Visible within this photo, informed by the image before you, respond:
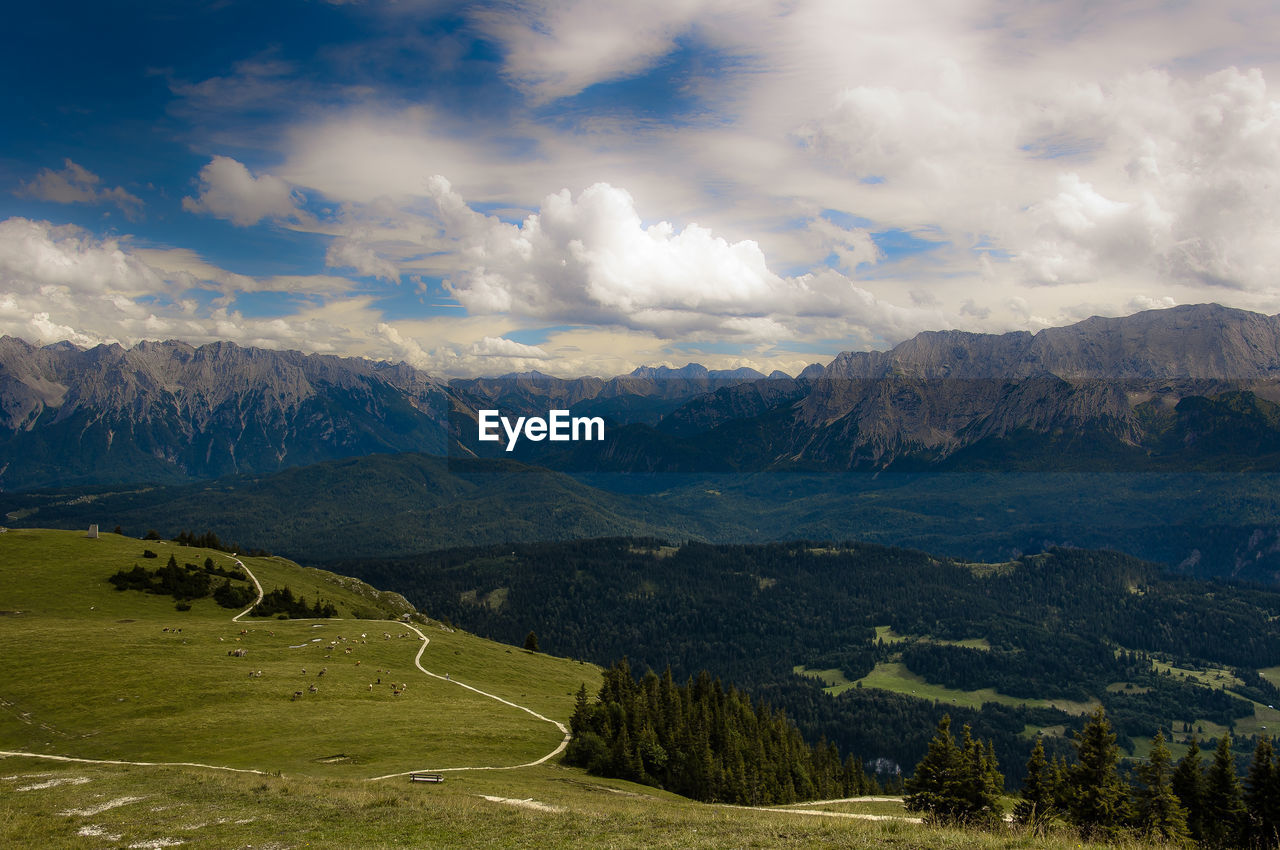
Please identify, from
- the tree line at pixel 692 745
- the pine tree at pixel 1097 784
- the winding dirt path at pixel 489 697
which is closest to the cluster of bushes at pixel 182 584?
the winding dirt path at pixel 489 697

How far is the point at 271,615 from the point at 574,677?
63.3 meters

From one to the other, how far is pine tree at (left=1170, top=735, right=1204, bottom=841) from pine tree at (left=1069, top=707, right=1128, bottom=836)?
6.60 metres

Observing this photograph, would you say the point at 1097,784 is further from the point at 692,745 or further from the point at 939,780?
the point at 692,745

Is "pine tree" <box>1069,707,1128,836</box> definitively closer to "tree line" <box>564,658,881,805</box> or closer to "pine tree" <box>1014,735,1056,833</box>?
"pine tree" <box>1014,735,1056,833</box>

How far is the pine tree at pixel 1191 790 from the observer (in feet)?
163

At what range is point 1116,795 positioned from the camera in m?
46.8

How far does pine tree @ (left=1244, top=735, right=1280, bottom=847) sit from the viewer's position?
45.9 metres

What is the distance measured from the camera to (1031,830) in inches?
1308

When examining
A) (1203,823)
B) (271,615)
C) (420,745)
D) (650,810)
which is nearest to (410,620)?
(271,615)

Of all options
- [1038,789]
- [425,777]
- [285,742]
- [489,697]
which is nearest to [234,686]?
[285,742]

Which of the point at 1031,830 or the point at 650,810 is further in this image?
the point at 650,810

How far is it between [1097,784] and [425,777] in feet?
165

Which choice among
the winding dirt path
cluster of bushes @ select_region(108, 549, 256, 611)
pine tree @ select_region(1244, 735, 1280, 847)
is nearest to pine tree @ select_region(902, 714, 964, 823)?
pine tree @ select_region(1244, 735, 1280, 847)

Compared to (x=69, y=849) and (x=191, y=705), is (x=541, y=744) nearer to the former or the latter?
(x=191, y=705)
